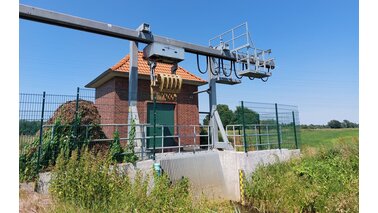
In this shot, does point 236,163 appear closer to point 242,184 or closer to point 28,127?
point 242,184

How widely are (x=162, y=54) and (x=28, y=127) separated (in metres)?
4.70

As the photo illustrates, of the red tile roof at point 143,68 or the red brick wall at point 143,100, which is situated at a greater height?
the red tile roof at point 143,68

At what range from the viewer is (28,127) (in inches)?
220

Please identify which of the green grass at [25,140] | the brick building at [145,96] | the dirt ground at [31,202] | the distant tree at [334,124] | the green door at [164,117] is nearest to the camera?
the dirt ground at [31,202]

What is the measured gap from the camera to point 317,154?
911cm

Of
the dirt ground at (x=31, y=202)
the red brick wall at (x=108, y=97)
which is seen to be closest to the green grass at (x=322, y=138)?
the red brick wall at (x=108, y=97)

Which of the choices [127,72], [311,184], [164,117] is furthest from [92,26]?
[311,184]

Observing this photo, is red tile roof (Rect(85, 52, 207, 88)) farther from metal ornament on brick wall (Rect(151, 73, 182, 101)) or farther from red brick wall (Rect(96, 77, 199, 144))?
metal ornament on brick wall (Rect(151, 73, 182, 101))

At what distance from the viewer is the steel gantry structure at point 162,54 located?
6.73 meters

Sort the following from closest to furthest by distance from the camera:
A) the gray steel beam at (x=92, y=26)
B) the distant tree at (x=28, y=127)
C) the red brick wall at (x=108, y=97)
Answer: the distant tree at (x=28, y=127)
the gray steel beam at (x=92, y=26)
the red brick wall at (x=108, y=97)

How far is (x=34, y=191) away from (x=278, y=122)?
31.4 ft

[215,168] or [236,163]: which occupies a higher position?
[236,163]

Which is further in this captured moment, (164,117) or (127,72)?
(164,117)

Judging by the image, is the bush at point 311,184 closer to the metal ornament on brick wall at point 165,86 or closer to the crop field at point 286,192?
the crop field at point 286,192
